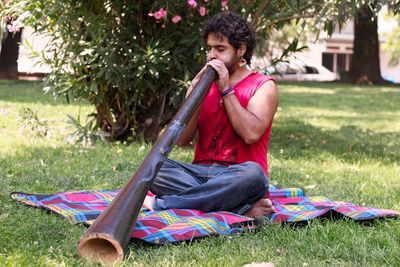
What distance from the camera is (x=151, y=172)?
321cm

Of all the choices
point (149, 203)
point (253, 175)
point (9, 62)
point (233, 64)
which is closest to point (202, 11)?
point (233, 64)

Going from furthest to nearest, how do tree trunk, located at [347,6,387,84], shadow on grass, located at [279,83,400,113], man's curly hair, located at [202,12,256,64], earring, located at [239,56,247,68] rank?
1. tree trunk, located at [347,6,387,84]
2. shadow on grass, located at [279,83,400,113]
3. earring, located at [239,56,247,68]
4. man's curly hair, located at [202,12,256,64]

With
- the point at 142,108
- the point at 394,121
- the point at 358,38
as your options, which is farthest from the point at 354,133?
the point at 358,38

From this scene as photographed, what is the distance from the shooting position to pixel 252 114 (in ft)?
12.0

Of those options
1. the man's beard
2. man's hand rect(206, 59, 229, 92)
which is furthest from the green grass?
the man's beard

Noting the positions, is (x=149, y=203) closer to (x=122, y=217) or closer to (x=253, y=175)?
(x=253, y=175)

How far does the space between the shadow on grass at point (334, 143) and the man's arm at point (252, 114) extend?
2643 mm

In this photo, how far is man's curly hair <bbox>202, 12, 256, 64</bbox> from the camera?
12.4 feet

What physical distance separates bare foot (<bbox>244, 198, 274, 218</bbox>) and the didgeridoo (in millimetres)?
543

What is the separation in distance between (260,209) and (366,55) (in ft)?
65.7

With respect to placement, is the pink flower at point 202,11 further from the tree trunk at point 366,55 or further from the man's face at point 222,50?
the tree trunk at point 366,55

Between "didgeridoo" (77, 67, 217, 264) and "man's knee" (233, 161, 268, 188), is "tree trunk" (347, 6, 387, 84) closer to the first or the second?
"man's knee" (233, 161, 268, 188)

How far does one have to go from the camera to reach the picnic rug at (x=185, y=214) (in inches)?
124

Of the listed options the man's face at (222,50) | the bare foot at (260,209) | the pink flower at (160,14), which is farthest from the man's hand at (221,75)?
the pink flower at (160,14)
